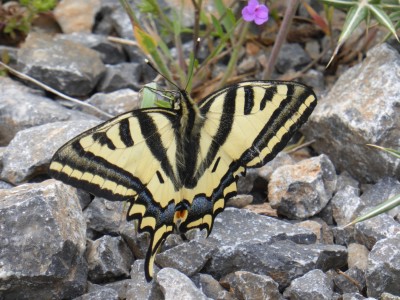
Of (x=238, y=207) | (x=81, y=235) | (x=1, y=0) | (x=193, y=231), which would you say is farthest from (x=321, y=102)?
(x=1, y=0)

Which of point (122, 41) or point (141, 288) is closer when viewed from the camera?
point (141, 288)

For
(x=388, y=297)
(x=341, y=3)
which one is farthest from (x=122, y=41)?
(x=388, y=297)

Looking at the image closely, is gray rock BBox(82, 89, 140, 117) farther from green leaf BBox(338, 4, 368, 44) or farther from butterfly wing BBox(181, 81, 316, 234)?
green leaf BBox(338, 4, 368, 44)

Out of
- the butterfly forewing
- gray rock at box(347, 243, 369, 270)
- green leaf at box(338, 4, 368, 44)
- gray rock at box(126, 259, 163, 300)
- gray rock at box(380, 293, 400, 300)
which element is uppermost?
green leaf at box(338, 4, 368, 44)

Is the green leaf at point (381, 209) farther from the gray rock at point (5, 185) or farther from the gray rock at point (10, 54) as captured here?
the gray rock at point (10, 54)

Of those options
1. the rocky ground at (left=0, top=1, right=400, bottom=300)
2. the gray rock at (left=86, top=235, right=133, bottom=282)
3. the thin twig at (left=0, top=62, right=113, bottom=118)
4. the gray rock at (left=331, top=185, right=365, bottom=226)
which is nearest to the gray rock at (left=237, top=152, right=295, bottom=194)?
the rocky ground at (left=0, top=1, right=400, bottom=300)

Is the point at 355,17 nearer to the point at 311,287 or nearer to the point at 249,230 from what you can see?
the point at 249,230

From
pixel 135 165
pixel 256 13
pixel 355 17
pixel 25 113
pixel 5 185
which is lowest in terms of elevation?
pixel 5 185
